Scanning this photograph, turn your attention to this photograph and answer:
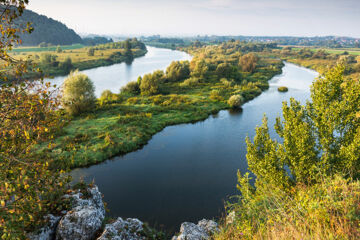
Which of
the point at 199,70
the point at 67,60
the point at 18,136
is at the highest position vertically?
the point at 67,60

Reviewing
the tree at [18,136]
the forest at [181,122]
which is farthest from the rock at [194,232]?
the tree at [18,136]

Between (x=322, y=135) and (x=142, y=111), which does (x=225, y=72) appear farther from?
(x=322, y=135)

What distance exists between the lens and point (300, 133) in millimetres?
12719

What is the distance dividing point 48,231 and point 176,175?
51.0ft

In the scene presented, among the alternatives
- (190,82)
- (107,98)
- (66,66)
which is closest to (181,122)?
(107,98)

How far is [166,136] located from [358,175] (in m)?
25.8

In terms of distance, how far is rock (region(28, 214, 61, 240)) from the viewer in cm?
905

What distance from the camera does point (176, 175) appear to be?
2392 centimetres

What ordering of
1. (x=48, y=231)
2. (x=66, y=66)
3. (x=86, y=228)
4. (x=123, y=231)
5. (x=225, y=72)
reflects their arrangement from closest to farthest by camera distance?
1. (x=48, y=231)
2. (x=86, y=228)
3. (x=123, y=231)
4. (x=225, y=72)
5. (x=66, y=66)

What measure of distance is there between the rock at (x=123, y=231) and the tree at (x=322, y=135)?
893cm

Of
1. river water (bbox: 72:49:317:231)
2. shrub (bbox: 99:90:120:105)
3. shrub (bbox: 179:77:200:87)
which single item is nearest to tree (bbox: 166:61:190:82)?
shrub (bbox: 179:77:200:87)

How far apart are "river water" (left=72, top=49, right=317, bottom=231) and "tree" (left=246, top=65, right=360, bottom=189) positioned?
27.0ft

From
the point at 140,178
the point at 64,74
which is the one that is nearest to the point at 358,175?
the point at 140,178

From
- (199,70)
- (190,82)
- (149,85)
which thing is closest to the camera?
(149,85)
